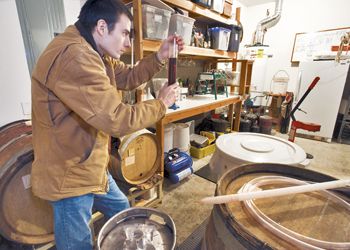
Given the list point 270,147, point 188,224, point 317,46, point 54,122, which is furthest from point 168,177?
point 317,46

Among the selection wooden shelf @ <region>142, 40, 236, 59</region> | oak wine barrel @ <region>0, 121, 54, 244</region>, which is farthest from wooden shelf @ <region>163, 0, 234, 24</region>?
oak wine barrel @ <region>0, 121, 54, 244</region>

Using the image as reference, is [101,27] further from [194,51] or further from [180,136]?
[180,136]

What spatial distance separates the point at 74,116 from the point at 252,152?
1.11m

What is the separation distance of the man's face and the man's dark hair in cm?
2

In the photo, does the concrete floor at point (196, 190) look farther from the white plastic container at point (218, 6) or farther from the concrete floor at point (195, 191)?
the white plastic container at point (218, 6)

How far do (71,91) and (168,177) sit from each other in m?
1.65

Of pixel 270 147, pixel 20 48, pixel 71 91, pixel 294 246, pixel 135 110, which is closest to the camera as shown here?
pixel 294 246

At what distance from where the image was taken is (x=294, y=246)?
51 cm

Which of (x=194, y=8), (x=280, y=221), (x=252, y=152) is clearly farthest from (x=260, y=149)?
(x=194, y=8)

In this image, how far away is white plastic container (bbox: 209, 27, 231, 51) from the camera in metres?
2.39

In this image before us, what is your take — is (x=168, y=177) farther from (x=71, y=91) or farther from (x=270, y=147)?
(x=71, y=91)

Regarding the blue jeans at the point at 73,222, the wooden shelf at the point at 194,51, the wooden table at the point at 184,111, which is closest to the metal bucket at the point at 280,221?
the blue jeans at the point at 73,222

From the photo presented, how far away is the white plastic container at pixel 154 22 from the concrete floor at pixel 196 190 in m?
1.38

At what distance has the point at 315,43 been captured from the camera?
4.11m
